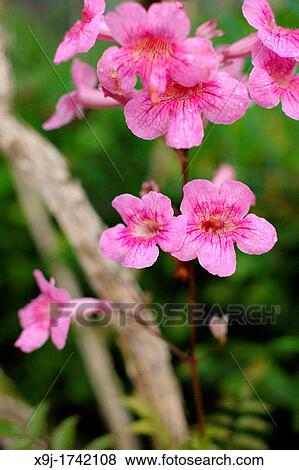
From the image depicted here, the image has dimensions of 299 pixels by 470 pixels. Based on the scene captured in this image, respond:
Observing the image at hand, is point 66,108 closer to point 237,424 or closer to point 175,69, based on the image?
point 175,69

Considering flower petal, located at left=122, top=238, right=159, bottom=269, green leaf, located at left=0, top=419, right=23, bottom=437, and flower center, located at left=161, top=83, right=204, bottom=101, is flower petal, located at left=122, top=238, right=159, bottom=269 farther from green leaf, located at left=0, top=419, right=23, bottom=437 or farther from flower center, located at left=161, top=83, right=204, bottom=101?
green leaf, located at left=0, top=419, right=23, bottom=437

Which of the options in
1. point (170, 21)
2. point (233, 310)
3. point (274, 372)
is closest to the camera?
point (170, 21)

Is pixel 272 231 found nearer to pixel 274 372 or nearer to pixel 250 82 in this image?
pixel 250 82

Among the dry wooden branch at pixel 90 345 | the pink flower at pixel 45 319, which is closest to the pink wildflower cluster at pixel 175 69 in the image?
the pink flower at pixel 45 319

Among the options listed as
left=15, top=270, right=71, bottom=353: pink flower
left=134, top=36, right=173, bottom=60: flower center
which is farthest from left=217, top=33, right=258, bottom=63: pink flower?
left=15, top=270, right=71, bottom=353: pink flower

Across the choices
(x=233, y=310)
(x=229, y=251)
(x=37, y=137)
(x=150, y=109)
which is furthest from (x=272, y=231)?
(x=37, y=137)

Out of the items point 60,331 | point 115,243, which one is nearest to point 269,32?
point 115,243
